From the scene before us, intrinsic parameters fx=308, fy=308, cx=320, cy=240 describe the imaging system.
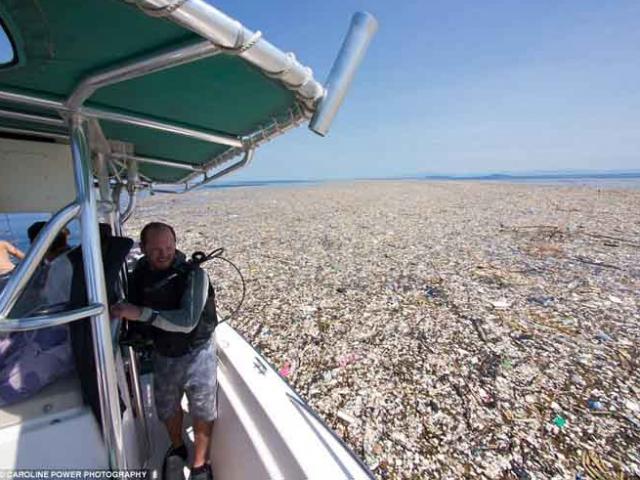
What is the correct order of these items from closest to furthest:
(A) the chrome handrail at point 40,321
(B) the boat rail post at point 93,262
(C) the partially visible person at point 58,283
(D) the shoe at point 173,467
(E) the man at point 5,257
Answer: (A) the chrome handrail at point 40,321
(B) the boat rail post at point 93,262
(C) the partially visible person at point 58,283
(D) the shoe at point 173,467
(E) the man at point 5,257

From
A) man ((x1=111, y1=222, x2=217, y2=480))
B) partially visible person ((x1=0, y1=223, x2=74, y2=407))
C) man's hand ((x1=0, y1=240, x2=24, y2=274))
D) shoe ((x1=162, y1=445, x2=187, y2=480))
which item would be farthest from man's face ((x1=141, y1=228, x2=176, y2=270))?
man's hand ((x1=0, y1=240, x2=24, y2=274))

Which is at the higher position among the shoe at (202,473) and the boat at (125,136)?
the boat at (125,136)

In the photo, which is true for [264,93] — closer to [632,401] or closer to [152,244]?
[152,244]

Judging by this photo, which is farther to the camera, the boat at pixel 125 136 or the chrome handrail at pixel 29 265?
the chrome handrail at pixel 29 265

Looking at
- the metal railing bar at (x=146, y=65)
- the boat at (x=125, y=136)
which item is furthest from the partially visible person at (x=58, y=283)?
the metal railing bar at (x=146, y=65)

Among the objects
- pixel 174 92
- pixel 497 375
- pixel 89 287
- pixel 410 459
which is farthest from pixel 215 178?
pixel 497 375

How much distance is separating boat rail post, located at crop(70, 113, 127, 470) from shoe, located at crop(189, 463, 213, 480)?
107 centimetres

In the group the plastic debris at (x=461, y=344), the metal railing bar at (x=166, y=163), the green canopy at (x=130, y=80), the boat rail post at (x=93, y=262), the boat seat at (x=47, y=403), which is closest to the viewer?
the green canopy at (x=130, y=80)

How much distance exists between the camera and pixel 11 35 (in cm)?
79

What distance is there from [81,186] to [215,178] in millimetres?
1514

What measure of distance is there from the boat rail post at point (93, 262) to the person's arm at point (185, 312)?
0.54 meters

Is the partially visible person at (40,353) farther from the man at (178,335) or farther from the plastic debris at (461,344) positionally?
the plastic debris at (461,344)

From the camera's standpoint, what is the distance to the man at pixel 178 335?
1.89 m

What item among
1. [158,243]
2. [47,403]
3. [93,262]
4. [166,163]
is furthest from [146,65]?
[166,163]
